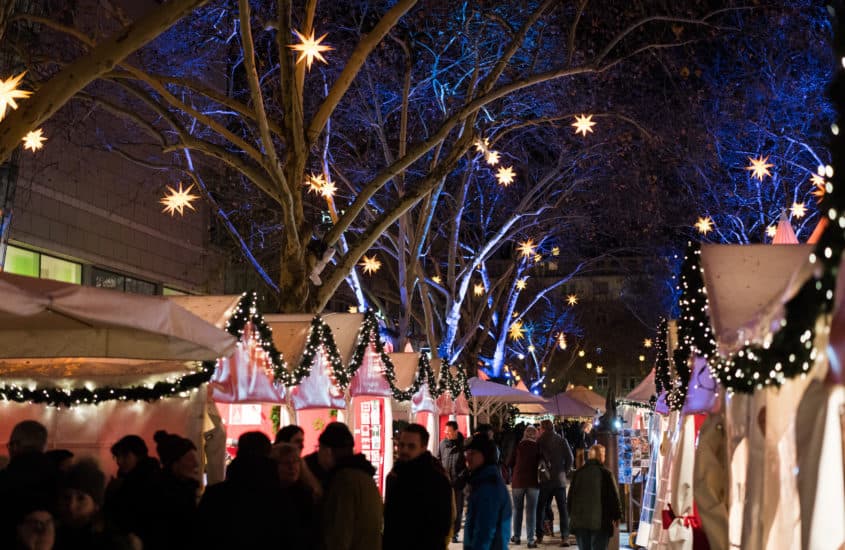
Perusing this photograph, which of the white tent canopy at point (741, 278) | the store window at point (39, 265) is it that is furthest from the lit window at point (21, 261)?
the white tent canopy at point (741, 278)

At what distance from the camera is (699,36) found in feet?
57.7

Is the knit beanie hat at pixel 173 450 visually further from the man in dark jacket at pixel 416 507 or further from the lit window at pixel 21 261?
the lit window at pixel 21 261

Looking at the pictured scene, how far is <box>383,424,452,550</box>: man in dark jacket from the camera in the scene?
788 cm

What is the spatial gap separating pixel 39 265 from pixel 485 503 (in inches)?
533

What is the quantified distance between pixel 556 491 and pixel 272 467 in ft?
40.6

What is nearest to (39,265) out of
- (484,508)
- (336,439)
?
(484,508)

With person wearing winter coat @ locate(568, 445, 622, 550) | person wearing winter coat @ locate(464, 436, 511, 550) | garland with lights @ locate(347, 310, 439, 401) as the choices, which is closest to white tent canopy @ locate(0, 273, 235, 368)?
person wearing winter coat @ locate(464, 436, 511, 550)

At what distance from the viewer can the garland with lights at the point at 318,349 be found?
514 inches

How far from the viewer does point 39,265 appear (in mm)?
20281

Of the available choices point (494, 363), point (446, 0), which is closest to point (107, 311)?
point (446, 0)

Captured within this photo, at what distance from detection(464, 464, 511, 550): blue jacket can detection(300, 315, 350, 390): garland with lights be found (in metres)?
3.90

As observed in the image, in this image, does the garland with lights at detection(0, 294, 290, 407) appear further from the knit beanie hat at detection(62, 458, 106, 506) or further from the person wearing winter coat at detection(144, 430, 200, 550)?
the knit beanie hat at detection(62, 458, 106, 506)

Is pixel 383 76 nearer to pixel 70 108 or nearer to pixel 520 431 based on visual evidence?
pixel 70 108

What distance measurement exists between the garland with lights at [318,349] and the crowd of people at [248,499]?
12.3ft
